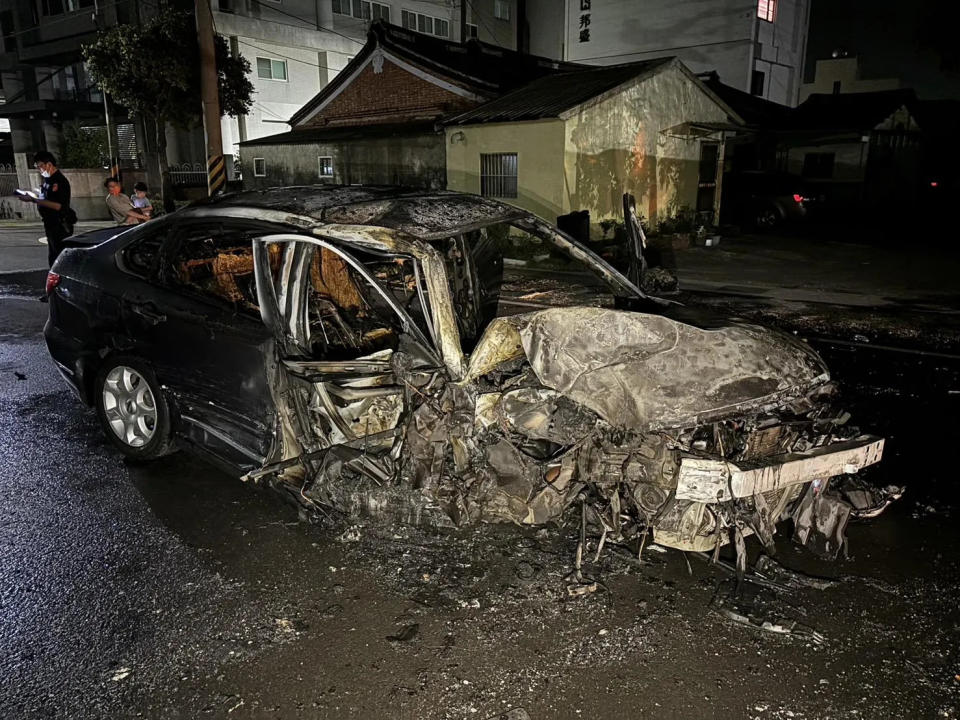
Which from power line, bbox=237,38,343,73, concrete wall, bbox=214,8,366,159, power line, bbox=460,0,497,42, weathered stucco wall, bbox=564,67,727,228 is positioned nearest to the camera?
weathered stucco wall, bbox=564,67,727,228

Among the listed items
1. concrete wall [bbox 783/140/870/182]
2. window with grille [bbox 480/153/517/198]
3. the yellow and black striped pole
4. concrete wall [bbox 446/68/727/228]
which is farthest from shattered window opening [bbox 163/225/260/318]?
concrete wall [bbox 783/140/870/182]

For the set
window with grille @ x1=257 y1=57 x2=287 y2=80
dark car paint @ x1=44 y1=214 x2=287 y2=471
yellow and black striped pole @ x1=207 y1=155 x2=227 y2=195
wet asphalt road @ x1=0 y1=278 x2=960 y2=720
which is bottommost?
wet asphalt road @ x1=0 y1=278 x2=960 y2=720

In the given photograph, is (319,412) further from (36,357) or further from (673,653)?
(36,357)

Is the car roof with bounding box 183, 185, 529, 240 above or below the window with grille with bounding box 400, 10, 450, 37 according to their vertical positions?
below

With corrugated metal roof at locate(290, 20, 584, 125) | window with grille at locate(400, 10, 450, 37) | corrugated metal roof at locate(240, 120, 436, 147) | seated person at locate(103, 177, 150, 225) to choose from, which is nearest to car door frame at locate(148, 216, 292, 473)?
seated person at locate(103, 177, 150, 225)

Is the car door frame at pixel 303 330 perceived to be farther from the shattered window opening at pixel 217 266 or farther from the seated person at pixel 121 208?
the seated person at pixel 121 208

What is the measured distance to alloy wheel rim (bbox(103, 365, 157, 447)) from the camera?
4141 mm

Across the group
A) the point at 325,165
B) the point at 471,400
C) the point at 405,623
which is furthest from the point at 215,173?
the point at 405,623

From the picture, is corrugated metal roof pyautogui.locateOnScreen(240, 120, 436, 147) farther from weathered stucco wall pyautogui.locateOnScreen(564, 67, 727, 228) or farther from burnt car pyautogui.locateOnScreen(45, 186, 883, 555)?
burnt car pyautogui.locateOnScreen(45, 186, 883, 555)

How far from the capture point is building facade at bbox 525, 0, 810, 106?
35594 millimetres

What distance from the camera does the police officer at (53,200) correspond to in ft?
30.2

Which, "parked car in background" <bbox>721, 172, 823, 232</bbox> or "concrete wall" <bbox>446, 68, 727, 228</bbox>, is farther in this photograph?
"parked car in background" <bbox>721, 172, 823, 232</bbox>

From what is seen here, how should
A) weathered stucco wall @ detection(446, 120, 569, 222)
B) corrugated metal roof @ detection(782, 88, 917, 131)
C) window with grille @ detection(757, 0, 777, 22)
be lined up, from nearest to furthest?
weathered stucco wall @ detection(446, 120, 569, 222)
corrugated metal roof @ detection(782, 88, 917, 131)
window with grille @ detection(757, 0, 777, 22)

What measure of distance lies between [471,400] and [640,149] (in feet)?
49.0
